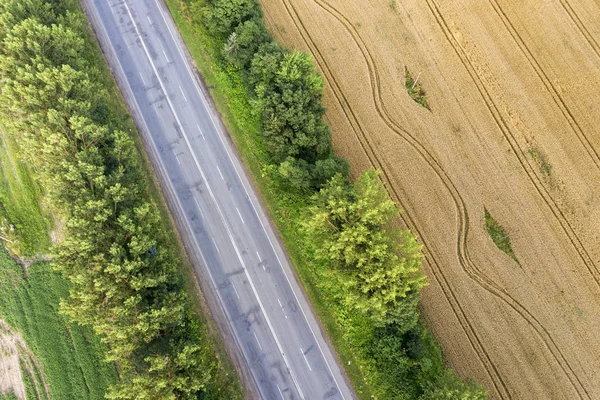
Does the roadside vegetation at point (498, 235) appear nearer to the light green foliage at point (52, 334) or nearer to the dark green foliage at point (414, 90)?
the dark green foliage at point (414, 90)

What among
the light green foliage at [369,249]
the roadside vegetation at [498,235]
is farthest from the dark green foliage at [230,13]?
the roadside vegetation at [498,235]

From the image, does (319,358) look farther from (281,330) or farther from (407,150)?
(407,150)

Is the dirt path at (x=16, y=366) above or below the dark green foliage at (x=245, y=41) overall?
below

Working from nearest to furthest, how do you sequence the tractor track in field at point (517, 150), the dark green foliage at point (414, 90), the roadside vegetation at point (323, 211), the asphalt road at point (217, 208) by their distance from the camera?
the roadside vegetation at point (323, 211), the asphalt road at point (217, 208), the tractor track in field at point (517, 150), the dark green foliage at point (414, 90)

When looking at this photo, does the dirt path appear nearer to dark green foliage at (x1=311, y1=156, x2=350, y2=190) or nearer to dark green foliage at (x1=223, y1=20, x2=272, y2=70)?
dark green foliage at (x1=311, y1=156, x2=350, y2=190)

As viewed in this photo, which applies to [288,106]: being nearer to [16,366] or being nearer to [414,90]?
[414,90]

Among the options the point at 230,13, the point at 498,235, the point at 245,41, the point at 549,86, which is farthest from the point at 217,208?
the point at 549,86
